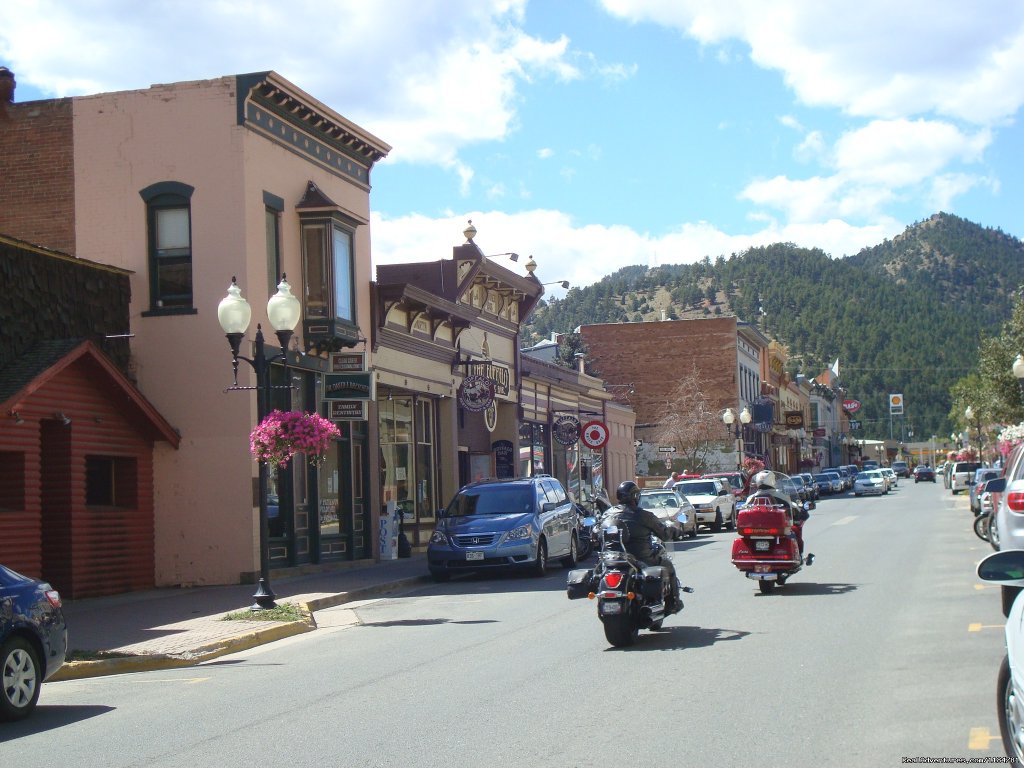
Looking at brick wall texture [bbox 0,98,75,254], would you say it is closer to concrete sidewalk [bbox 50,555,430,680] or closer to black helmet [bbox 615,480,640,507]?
concrete sidewalk [bbox 50,555,430,680]

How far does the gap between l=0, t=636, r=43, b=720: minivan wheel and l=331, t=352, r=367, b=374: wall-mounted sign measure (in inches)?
579

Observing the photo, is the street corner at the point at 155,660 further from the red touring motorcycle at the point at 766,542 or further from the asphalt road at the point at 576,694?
the red touring motorcycle at the point at 766,542

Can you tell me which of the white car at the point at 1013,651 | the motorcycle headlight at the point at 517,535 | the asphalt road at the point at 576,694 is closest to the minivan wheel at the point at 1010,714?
the white car at the point at 1013,651

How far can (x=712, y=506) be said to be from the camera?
121 feet

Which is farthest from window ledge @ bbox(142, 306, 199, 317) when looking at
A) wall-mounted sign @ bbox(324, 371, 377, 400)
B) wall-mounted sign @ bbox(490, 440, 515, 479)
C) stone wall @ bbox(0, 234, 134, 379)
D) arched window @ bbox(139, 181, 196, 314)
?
wall-mounted sign @ bbox(490, 440, 515, 479)

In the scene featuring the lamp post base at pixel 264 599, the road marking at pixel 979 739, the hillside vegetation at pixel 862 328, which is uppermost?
A: the hillside vegetation at pixel 862 328

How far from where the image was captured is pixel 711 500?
37000 millimetres

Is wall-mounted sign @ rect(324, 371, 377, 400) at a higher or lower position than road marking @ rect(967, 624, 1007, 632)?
higher

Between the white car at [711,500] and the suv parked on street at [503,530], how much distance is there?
1338 cm

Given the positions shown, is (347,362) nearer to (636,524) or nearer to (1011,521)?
(636,524)

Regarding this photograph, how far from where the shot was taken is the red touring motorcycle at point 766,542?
53.4 feet

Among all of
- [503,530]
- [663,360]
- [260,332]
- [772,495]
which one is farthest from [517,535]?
[663,360]

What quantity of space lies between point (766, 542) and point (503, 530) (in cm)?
623

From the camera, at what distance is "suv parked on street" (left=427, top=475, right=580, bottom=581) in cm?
2139
